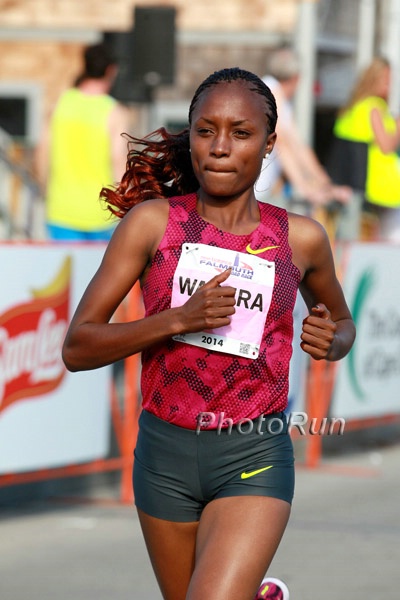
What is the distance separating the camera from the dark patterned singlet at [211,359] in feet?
12.5

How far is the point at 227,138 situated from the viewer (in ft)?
12.3

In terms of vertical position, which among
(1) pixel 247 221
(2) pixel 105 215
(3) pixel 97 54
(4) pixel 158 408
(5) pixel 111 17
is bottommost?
(5) pixel 111 17

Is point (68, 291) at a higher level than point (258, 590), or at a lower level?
lower

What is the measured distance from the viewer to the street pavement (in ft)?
20.1

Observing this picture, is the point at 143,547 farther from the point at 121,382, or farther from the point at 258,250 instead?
the point at 258,250

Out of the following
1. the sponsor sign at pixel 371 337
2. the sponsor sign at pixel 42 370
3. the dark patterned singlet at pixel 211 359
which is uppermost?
the dark patterned singlet at pixel 211 359

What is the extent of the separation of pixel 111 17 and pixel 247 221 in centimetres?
1517

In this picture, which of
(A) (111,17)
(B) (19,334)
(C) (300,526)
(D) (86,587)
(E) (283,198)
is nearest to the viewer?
(D) (86,587)

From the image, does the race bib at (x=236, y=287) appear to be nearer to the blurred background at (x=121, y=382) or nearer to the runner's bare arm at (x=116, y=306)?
the runner's bare arm at (x=116, y=306)

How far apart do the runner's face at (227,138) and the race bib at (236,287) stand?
0.55ft

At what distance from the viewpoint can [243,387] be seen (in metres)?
3.83

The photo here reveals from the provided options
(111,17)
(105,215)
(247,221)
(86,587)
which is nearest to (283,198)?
(105,215)

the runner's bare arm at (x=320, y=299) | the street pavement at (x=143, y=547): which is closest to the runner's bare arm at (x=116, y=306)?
the runner's bare arm at (x=320, y=299)

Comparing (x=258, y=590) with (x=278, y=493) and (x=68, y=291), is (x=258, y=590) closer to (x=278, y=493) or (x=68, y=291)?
(x=278, y=493)
